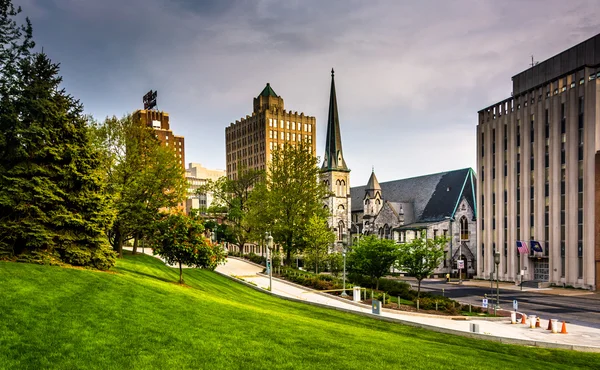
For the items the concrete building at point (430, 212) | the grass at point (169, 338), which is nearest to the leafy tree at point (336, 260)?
the grass at point (169, 338)

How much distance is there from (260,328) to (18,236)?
15.9 m

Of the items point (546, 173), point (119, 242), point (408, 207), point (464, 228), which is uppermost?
point (546, 173)

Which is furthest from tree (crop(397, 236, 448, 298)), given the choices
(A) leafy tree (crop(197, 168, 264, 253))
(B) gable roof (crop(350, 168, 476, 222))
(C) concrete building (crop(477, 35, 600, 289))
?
(B) gable roof (crop(350, 168, 476, 222))

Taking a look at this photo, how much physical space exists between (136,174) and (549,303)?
38749 millimetres

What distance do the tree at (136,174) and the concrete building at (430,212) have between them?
44.8 meters

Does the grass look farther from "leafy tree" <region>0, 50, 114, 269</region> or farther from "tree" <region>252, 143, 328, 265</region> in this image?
"tree" <region>252, 143, 328, 265</region>

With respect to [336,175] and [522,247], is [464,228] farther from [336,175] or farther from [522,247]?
[336,175]

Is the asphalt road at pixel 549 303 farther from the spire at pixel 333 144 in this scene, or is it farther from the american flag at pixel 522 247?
the spire at pixel 333 144

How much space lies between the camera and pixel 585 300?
45031 millimetres

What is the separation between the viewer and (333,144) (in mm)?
101688

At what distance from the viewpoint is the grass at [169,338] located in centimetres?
1113

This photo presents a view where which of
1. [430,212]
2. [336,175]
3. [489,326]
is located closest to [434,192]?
[430,212]

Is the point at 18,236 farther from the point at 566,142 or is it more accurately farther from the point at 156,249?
the point at 566,142

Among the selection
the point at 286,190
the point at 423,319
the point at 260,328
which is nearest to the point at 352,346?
the point at 260,328
